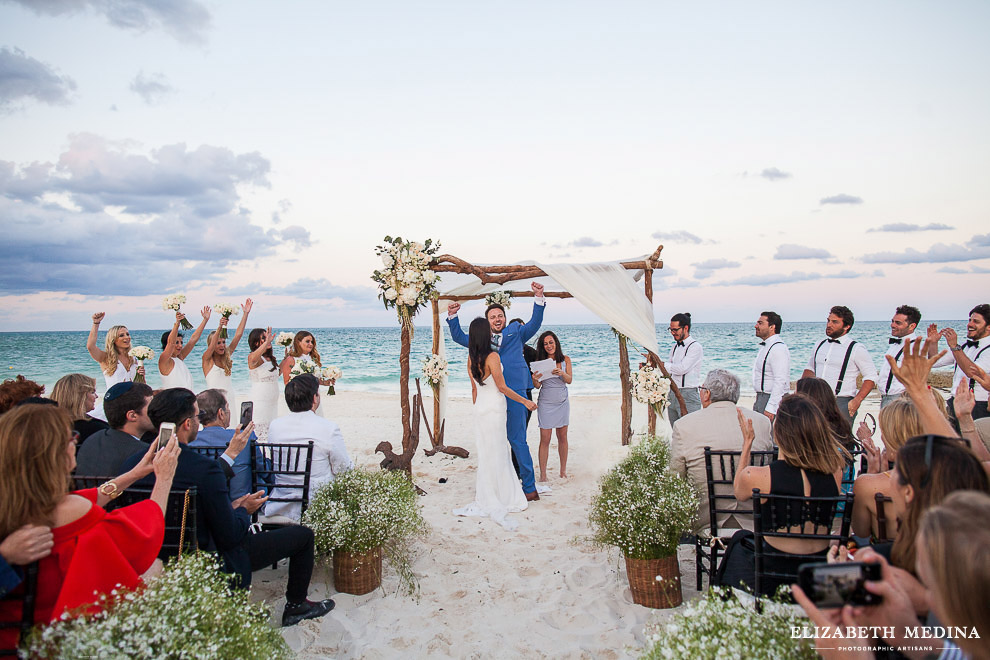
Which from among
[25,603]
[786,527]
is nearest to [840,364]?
[786,527]

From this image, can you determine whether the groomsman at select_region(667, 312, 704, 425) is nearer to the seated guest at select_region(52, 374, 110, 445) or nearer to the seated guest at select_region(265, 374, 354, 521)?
the seated guest at select_region(265, 374, 354, 521)

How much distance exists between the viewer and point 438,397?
8.77 meters

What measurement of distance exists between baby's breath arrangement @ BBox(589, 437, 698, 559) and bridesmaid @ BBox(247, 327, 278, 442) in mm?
4839

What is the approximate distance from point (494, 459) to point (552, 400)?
152 centimetres

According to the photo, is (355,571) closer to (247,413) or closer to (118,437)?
(118,437)

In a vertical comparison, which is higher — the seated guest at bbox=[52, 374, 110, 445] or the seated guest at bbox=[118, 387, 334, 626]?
the seated guest at bbox=[52, 374, 110, 445]

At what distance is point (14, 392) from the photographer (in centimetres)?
396

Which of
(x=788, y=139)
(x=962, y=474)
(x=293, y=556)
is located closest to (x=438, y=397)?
(x=293, y=556)

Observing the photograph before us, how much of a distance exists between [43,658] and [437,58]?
11.9m

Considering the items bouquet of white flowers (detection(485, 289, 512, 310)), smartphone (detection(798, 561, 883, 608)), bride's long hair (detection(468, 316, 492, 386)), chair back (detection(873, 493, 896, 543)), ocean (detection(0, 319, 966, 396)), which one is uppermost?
bouquet of white flowers (detection(485, 289, 512, 310))

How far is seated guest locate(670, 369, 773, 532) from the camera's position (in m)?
3.99

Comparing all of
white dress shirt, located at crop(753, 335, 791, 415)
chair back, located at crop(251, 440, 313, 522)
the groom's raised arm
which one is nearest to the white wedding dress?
the groom's raised arm

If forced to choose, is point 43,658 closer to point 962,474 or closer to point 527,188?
point 962,474

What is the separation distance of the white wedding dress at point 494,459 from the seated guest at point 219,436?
2.65 metres
